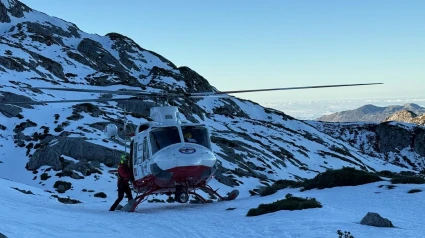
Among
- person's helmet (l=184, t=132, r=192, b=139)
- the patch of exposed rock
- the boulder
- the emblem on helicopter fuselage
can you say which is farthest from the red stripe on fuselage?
the patch of exposed rock

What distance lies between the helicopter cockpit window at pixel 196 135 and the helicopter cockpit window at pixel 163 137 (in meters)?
0.40

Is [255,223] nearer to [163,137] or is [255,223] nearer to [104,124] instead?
[163,137]

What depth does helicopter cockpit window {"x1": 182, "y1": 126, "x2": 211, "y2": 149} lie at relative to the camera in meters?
17.4

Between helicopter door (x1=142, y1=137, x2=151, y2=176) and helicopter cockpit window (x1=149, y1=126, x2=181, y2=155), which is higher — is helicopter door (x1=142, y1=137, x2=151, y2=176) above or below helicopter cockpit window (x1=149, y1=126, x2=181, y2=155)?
below

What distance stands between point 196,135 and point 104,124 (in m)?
27.2

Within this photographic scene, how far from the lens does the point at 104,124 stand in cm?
4262

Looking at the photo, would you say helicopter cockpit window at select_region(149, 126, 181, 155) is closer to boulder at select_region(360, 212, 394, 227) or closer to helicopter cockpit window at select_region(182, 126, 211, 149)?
helicopter cockpit window at select_region(182, 126, 211, 149)

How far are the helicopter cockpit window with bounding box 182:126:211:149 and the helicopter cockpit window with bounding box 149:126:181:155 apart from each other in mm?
398

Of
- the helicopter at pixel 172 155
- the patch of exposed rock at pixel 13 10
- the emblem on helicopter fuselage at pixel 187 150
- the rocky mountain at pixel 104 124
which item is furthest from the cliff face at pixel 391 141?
the patch of exposed rock at pixel 13 10

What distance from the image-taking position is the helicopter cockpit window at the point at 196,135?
57.1ft

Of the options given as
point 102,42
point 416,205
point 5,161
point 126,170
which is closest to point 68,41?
point 102,42

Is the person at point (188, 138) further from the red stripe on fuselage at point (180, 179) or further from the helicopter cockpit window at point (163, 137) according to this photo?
the red stripe on fuselage at point (180, 179)

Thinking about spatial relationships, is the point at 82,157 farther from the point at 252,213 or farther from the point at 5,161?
the point at 252,213

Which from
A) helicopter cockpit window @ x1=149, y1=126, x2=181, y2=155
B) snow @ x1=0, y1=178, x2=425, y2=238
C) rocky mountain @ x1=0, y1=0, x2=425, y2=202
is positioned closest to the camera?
snow @ x1=0, y1=178, x2=425, y2=238
